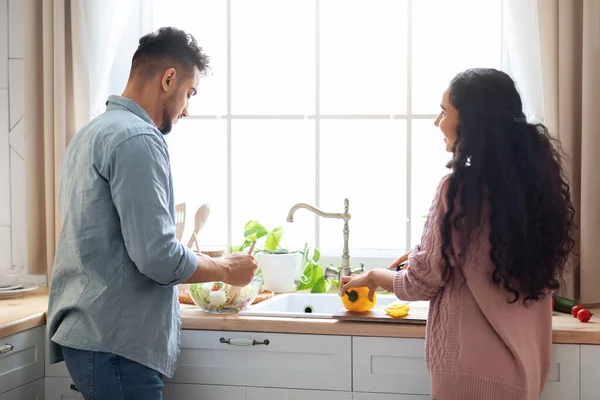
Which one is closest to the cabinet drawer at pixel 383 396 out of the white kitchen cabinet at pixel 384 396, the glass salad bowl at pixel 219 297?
the white kitchen cabinet at pixel 384 396

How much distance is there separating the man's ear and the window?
116 centimetres

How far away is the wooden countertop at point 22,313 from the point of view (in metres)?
2.24

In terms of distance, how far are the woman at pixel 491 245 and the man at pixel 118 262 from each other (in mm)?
576

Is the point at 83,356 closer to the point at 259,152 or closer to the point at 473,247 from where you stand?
the point at 473,247

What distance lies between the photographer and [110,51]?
9.59 feet

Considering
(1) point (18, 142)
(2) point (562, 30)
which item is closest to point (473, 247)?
(2) point (562, 30)

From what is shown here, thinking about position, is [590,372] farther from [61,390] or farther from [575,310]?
[61,390]

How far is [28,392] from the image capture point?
7.75ft

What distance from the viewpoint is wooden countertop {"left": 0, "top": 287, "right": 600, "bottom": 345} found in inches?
84.0

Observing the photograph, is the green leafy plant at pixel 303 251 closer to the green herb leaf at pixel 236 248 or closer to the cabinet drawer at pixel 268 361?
the green herb leaf at pixel 236 248

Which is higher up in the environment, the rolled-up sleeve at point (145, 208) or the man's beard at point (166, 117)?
the man's beard at point (166, 117)

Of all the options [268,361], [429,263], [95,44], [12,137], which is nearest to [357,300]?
[268,361]

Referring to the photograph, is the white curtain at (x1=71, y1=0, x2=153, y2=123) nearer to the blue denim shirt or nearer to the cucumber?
the blue denim shirt

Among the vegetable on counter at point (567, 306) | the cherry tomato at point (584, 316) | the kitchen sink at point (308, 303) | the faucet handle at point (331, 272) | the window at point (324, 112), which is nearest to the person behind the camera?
the cherry tomato at point (584, 316)
